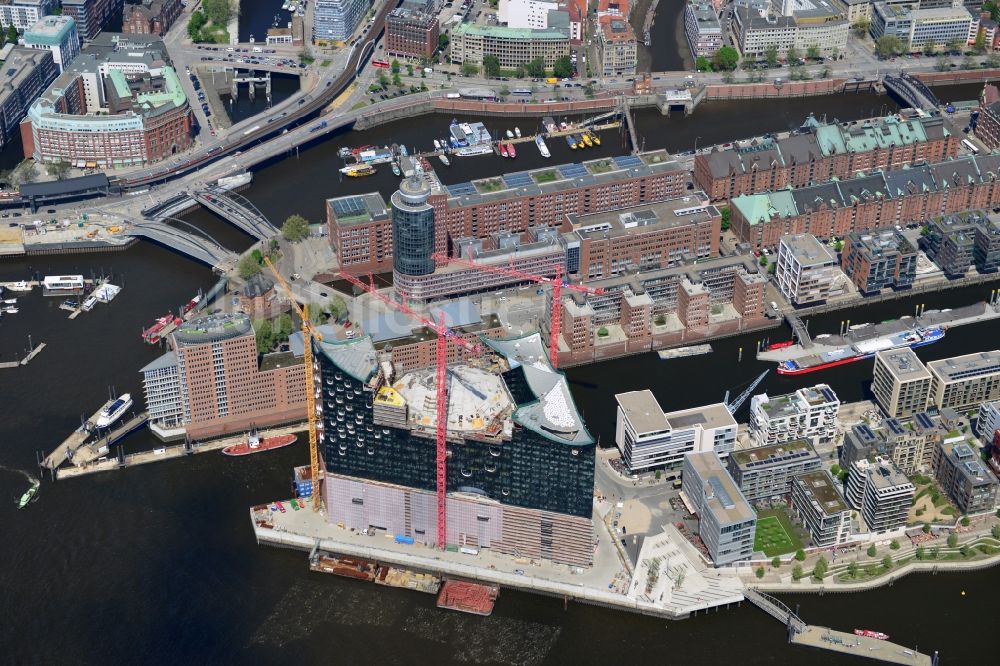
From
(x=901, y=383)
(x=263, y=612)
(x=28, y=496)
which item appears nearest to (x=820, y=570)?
(x=901, y=383)

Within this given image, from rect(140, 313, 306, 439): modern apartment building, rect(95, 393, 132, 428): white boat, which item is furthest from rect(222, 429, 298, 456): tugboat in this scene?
rect(95, 393, 132, 428): white boat

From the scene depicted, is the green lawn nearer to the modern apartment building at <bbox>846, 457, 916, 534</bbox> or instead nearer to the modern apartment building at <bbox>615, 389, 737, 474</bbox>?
the modern apartment building at <bbox>846, 457, 916, 534</bbox>

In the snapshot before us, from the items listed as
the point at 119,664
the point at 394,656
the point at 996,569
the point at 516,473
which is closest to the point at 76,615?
the point at 119,664

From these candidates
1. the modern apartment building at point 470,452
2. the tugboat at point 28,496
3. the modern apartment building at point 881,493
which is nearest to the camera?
the modern apartment building at point 470,452

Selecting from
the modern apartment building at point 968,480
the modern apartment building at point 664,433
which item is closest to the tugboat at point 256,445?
the modern apartment building at point 664,433

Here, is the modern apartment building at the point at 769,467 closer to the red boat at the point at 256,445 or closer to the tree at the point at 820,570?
the tree at the point at 820,570
